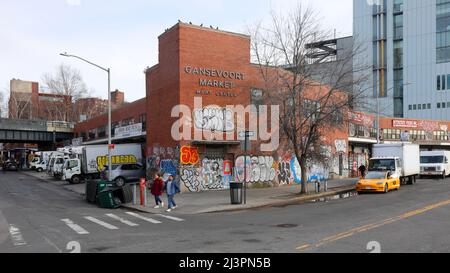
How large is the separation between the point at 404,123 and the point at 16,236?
5037 centimetres

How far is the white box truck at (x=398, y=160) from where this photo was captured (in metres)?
28.8

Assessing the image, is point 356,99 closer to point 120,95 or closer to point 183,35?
point 183,35

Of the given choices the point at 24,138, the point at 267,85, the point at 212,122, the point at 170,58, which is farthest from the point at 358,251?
the point at 24,138

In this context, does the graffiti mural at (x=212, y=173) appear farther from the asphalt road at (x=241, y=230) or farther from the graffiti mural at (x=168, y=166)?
the asphalt road at (x=241, y=230)

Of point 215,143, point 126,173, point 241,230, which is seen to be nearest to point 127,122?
point 126,173

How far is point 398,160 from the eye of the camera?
2928cm

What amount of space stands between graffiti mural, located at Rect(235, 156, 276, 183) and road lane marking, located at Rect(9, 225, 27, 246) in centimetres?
1690

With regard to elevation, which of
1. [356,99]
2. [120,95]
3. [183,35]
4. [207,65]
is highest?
[120,95]

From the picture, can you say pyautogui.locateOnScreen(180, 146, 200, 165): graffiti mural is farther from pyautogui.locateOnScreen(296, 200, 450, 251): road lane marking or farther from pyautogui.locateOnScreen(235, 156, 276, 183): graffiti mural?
pyautogui.locateOnScreen(296, 200, 450, 251): road lane marking

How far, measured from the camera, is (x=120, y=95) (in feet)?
428

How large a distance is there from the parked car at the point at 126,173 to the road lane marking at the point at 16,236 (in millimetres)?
18219

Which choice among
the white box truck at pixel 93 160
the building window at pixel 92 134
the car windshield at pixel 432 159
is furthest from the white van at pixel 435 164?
the building window at pixel 92 134

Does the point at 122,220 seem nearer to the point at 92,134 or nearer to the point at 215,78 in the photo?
the point at 215,78

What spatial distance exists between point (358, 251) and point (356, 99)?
645 inches
